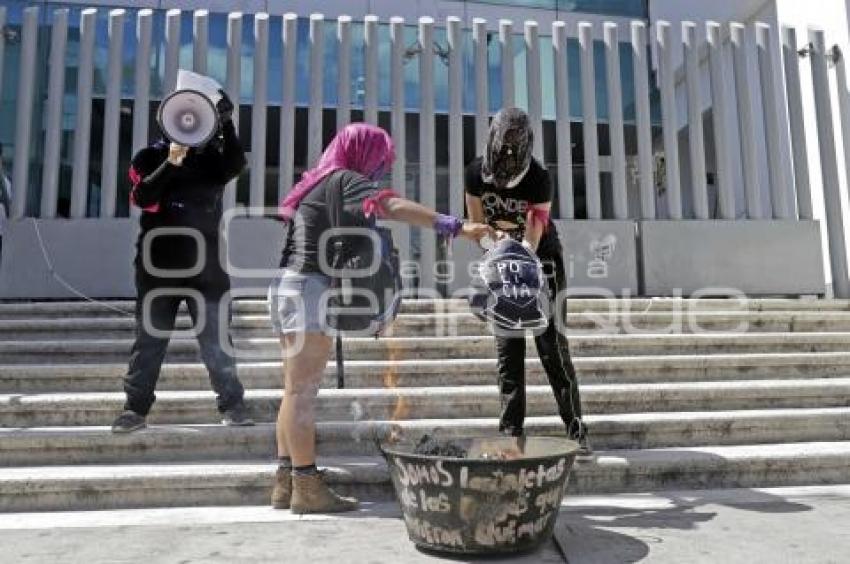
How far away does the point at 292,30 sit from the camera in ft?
25.6

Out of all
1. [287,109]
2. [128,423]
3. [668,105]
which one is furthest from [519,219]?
[668,105]

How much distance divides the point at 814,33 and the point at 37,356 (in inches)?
324

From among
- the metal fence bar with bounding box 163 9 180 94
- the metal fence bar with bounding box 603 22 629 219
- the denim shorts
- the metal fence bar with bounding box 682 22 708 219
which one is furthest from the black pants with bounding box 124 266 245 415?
the metal fence bar with bounding box 682 22 708 219

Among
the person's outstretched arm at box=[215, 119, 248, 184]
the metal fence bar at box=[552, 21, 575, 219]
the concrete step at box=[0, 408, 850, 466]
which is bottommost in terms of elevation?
the concrete step at box=[0, 408, 850, 466]

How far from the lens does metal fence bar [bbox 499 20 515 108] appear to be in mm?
8023

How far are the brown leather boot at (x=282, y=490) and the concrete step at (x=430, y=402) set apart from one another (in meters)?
0.89

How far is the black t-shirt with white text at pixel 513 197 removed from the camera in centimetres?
369

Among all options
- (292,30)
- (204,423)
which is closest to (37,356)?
(204,423)

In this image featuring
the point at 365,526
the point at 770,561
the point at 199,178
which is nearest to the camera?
the point at 770,561

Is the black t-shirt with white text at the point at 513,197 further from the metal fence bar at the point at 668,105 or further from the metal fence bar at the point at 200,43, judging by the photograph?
the metal fence bar at the point at 200,43

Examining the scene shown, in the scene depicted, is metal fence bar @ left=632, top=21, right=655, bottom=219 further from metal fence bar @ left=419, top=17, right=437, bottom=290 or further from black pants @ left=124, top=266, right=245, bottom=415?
black pants @ left=124, top=266, right=245, bottom=415

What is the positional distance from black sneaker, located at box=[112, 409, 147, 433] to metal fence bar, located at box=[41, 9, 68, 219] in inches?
162

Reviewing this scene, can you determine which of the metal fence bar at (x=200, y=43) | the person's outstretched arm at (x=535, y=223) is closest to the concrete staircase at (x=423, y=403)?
the person's outstretched arm at (x=535, y=223)

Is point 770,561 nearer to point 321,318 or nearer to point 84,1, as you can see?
point 321,318
